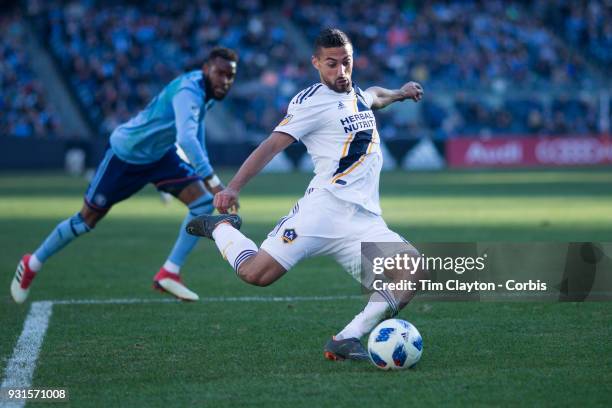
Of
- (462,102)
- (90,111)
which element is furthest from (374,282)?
(462,102)

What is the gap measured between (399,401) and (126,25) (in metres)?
34.5

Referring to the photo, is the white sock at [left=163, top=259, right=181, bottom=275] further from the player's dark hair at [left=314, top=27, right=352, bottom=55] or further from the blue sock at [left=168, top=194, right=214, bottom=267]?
the player's dark hair at [left=314, top=27, right=352, bottom=55]

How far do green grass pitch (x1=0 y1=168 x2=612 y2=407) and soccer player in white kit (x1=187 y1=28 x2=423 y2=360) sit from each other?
0.50 metres

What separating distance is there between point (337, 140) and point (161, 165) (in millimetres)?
3570

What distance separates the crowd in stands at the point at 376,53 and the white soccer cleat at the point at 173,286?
25.6 m

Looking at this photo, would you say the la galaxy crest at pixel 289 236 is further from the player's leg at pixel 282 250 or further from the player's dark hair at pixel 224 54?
the player's dark hair at pixel 224 54

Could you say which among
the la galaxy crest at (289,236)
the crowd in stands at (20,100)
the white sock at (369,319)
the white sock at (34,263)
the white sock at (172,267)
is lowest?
the crowd in stands at (20,100)

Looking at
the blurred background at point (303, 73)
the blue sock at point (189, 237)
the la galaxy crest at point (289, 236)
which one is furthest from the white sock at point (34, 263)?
the blurred background at point (303, 73)

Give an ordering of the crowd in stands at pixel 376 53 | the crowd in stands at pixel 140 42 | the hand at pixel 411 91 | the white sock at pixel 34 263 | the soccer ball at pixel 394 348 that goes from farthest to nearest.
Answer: the crowd in stands at pixel 376 53 < the crowd in stands at pixel 140 42 < the white sock at pixel 34 263 < the hand at pixel 411 91 < the soccer ball at pixel 394 348

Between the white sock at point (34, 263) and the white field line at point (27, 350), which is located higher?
the white field line at point (27, 350)

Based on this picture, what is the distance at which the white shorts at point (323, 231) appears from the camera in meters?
6.32

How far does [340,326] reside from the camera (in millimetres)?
7707

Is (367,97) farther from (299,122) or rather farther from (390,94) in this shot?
(299,122)

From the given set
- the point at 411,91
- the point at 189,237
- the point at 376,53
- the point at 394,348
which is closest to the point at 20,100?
the point at 376,53
